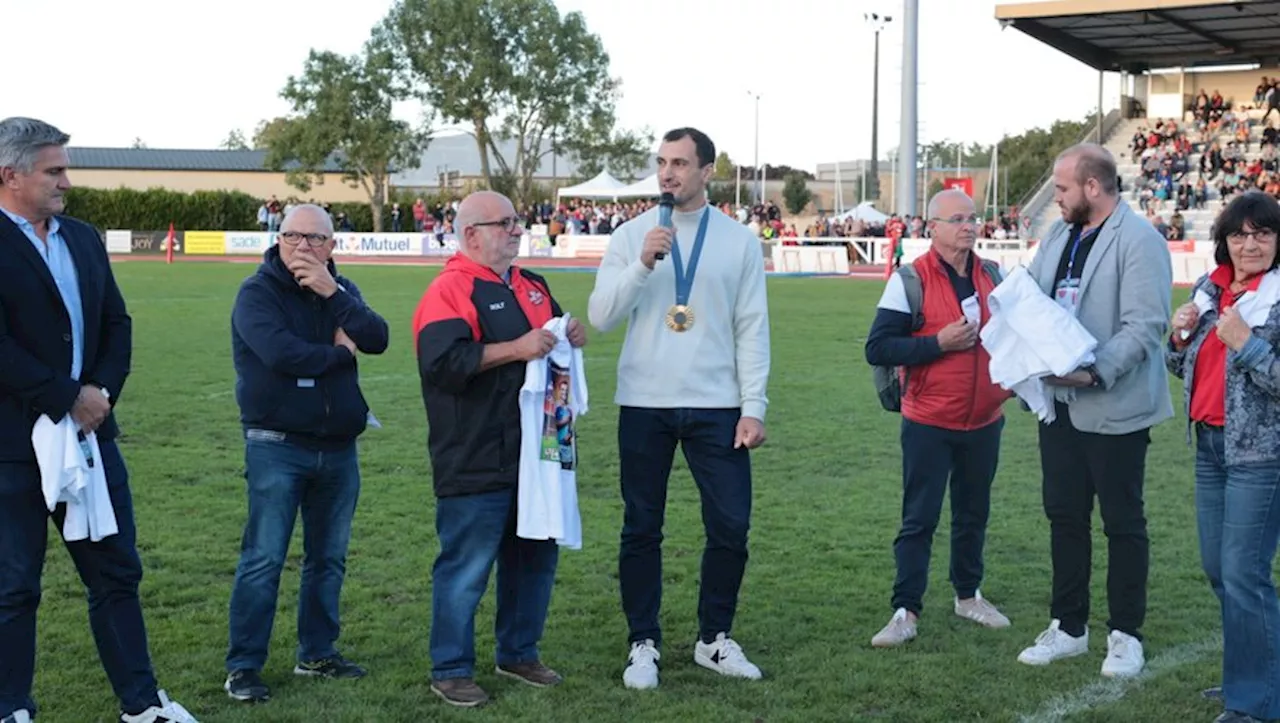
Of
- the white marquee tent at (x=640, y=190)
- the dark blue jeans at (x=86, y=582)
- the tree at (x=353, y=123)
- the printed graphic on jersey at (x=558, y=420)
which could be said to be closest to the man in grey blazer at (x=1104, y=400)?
the printed graphic on jersey at (x=558, y=420)

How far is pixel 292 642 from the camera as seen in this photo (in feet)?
19.5

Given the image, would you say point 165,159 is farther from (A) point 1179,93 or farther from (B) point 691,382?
(B) point 691,382

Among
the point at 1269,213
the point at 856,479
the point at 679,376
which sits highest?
the point at 1269,213

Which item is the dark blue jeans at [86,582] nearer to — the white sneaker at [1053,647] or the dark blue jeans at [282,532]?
the dark blue jeans at [282,532]

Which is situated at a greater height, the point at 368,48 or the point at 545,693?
the point at 368,48

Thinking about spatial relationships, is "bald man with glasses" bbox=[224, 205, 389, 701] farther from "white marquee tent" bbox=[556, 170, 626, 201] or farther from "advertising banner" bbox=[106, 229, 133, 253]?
"white marquee tent" bbox=[556, 170, 626, 201]

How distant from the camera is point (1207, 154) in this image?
47500 mm

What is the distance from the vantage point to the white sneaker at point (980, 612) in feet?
20.5

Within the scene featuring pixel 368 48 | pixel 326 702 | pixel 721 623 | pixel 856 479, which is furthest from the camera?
pixel 368 48

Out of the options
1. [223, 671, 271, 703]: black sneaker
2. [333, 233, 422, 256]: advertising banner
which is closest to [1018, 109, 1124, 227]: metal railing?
[333, 233, 422, 256]: advertising banner

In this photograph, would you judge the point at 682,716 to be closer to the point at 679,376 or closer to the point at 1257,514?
the point at 679,376

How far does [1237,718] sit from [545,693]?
8.13ft

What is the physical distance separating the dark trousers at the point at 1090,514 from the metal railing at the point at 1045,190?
43576 millimetres

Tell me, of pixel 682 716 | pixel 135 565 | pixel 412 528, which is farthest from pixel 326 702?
pixel 412 528
